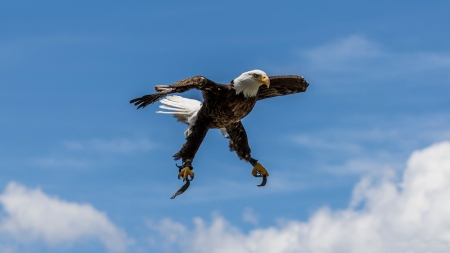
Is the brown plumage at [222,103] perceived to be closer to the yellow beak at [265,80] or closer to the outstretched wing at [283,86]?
the outstretched wing at [283,86]

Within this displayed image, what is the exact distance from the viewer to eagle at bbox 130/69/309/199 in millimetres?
15742

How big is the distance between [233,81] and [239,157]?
2180 mm

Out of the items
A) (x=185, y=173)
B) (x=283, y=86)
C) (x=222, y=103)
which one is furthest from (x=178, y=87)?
(x=283, y=86)

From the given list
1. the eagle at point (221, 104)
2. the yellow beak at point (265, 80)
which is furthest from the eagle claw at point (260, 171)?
the yellow beak at point (265, 80)

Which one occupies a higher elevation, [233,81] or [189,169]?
[233,81]

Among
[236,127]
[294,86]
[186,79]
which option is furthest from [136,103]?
[294,86]

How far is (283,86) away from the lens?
17422mm

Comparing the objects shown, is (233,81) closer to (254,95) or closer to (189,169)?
(254,95)

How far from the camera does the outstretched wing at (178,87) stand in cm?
1536

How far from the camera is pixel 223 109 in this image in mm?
16203

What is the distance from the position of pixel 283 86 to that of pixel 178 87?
301 cm

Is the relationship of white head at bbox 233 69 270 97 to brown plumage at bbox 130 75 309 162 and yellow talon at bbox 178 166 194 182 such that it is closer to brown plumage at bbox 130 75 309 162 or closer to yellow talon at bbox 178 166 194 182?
brown plumage at bbox 130 75 309 162

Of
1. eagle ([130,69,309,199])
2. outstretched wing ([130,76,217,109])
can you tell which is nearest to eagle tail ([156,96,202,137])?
eagle ([130,69,309,199])

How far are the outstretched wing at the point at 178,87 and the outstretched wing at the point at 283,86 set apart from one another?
176cm
